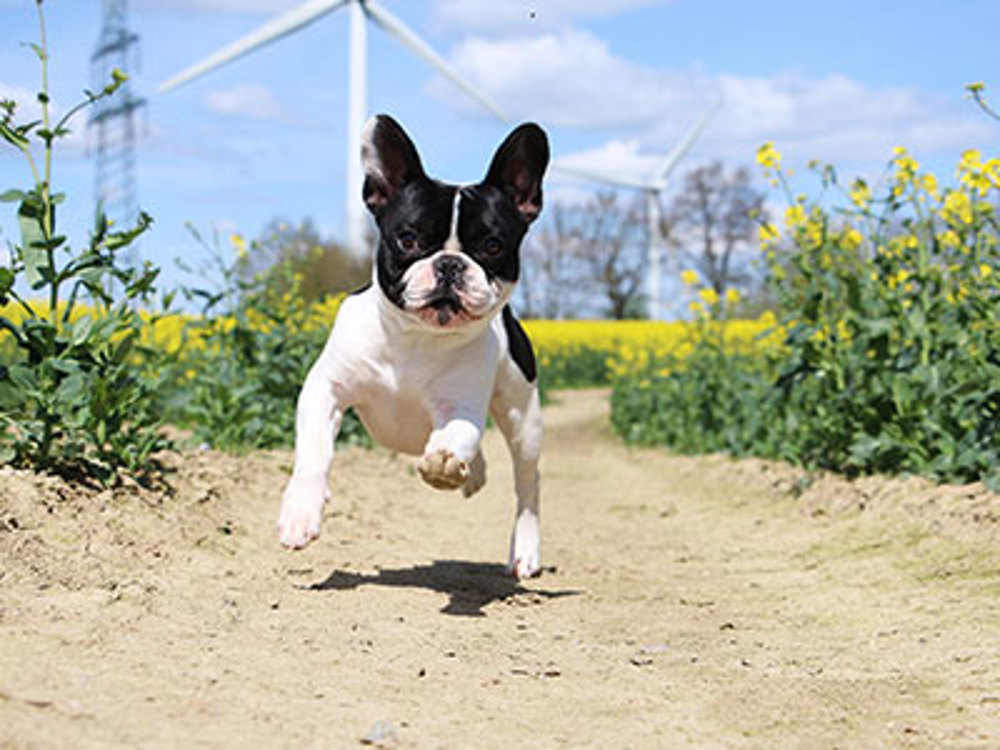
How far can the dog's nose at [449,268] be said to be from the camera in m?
4.04

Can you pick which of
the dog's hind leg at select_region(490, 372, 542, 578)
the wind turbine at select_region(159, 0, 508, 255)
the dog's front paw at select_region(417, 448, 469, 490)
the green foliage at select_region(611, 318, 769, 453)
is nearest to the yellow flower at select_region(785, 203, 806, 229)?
the green foliage at select_region(611, 318, 769, 453)

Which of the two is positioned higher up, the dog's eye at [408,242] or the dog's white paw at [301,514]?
the dog's eye at [408,242]

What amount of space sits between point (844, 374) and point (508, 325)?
3.44 meters

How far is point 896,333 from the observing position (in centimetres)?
743

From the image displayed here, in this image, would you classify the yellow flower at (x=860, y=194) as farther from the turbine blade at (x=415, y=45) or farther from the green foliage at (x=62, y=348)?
the turbine blade at (x=415, y=45)

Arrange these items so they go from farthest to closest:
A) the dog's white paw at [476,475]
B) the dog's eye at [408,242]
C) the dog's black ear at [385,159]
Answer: the dog's white paw at [476,475], the dog's black ear at [385,159], the dog's eye at [408,242]

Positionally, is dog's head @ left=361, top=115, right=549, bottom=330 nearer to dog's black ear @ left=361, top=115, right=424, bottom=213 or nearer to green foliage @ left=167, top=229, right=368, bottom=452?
dog's black ear @ left=361, top=115, right=424, bottom=213

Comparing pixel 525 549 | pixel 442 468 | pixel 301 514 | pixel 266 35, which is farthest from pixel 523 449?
pixel 266 35

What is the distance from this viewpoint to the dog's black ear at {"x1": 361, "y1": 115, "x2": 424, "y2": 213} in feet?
14.1

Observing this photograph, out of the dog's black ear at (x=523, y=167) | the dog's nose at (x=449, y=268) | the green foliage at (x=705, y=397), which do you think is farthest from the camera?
the green foliage at (x=705, y=397)

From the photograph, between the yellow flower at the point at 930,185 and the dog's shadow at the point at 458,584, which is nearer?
the dog's shadow at the point at 458,584

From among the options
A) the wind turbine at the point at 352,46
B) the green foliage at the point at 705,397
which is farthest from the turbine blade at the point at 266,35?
the green foliage at the point at 705,397

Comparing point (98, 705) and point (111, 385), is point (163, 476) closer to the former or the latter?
point (111, 385)

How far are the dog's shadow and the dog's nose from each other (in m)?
1.27
